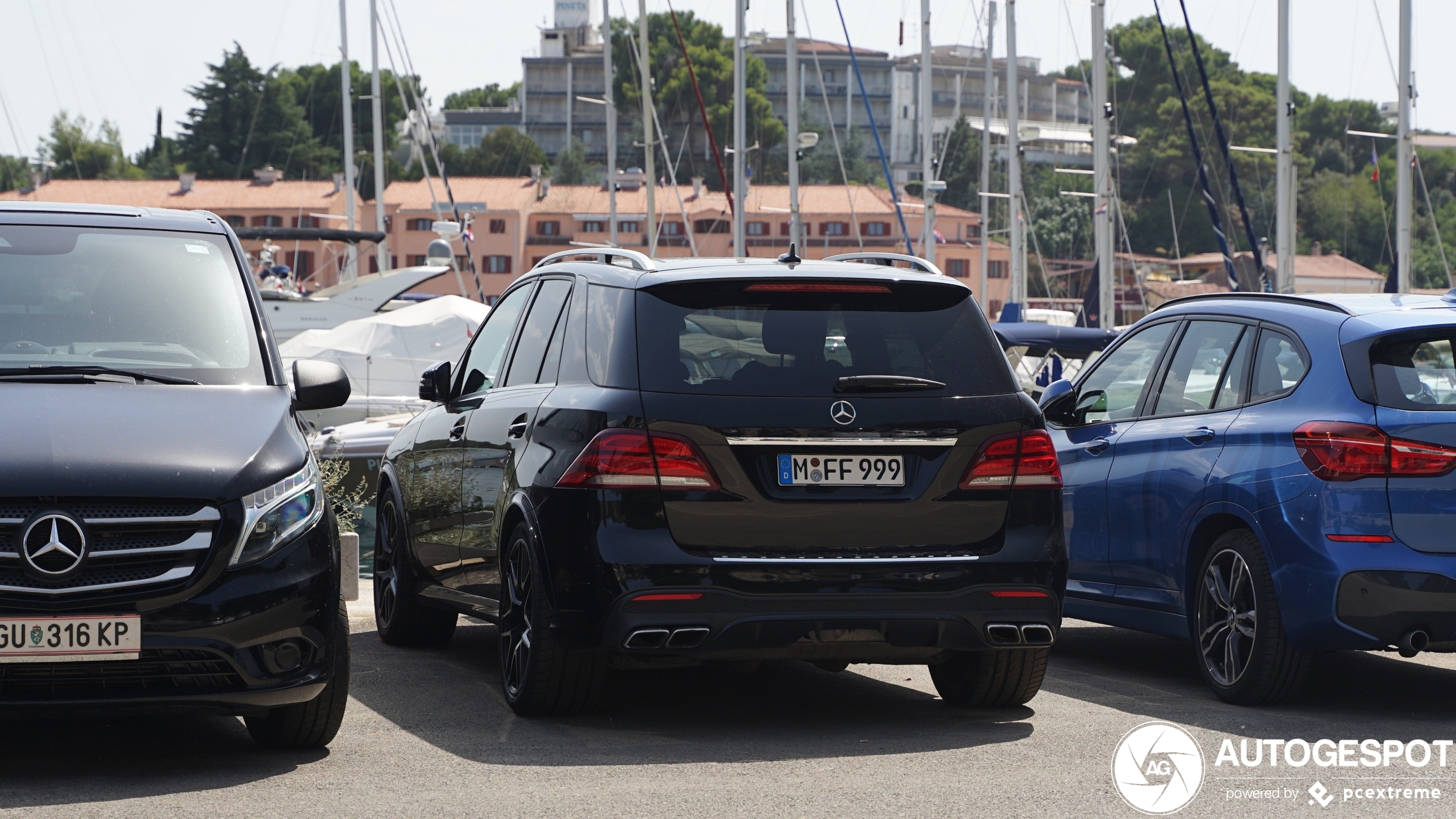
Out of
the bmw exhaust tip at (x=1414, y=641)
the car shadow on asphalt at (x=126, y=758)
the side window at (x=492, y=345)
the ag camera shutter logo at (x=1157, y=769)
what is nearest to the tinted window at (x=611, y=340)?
the side window at (x=492, y=345)

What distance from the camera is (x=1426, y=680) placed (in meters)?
8.30

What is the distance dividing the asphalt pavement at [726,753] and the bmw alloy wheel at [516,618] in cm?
17

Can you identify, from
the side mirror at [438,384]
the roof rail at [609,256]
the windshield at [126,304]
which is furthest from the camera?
the side mirror at [438,384]

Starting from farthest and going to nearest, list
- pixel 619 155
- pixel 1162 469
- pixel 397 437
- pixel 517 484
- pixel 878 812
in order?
pixel 619 155 → pixel 397 437 → pixel 1162 469 → pixel 517 484 → pixel 878 812

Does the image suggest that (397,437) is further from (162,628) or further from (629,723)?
(162,628)

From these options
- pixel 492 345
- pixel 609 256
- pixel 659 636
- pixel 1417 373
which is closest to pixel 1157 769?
pixel 659 636

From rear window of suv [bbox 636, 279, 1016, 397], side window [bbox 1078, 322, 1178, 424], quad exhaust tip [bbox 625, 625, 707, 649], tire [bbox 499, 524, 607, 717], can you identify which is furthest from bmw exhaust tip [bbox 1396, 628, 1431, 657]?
tire [bbox 499, 524, 607, 717]

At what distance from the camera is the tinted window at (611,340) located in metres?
6.55

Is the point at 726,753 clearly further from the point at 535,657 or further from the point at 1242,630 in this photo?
the point at 1242,630

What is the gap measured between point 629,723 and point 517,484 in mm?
983

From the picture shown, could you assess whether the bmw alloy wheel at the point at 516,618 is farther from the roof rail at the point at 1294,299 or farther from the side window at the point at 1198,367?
the roof rail at the point at 1294,299

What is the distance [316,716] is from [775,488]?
1.71m

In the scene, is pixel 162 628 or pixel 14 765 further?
pixel 14 765

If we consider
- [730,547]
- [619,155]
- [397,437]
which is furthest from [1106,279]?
[619,155]
